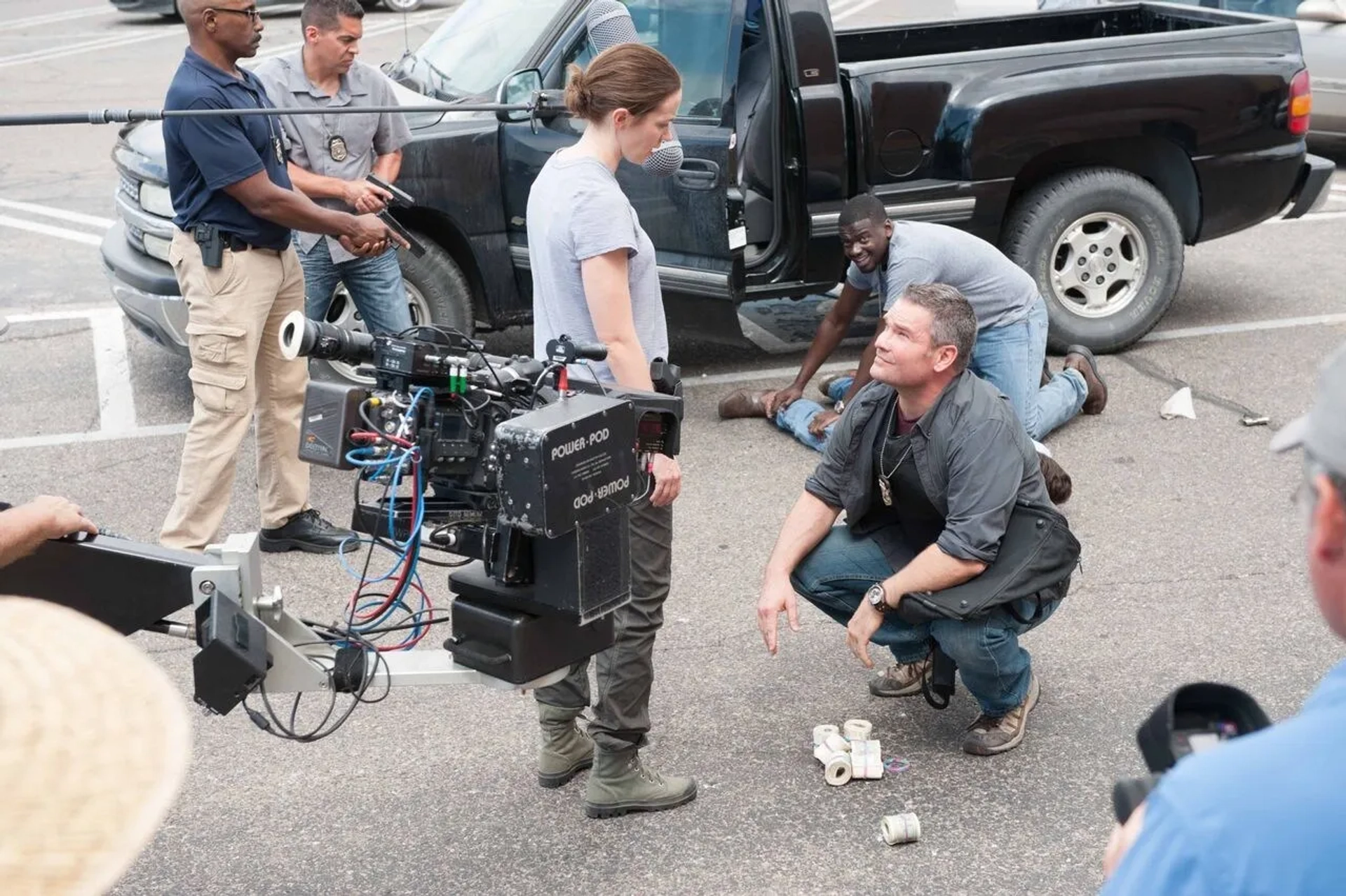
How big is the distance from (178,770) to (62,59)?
18172 millimetres

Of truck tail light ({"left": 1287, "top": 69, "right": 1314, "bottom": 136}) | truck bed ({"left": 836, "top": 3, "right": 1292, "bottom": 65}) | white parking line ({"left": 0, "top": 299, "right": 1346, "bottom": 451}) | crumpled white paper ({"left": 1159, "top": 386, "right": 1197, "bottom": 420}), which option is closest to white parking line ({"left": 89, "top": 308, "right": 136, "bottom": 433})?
white parking line ({"left": 0, "top": 299, "right": 1346, "bottom": 451})

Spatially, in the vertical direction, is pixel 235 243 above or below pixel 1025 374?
above

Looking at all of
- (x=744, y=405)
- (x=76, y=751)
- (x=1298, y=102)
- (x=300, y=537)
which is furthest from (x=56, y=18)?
(x=76, y=751)

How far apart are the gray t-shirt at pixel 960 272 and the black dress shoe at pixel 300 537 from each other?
7.63 feet

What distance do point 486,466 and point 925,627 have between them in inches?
59.6

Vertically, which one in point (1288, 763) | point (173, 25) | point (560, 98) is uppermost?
point (1288, 763)

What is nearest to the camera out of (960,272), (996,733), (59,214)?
(996,733)

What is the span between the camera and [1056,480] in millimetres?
5828

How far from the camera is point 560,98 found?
6.60m

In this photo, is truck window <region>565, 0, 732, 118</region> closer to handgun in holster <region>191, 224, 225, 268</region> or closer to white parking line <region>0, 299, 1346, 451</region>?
white parking line <region>0, 299, 1346, 451</region>

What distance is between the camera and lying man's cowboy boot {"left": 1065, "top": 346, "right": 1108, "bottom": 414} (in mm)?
6777

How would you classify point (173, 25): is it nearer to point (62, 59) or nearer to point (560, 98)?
point (62, 59)

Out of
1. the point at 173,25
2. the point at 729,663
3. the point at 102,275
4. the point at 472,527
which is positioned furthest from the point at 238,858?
the point at 173,25

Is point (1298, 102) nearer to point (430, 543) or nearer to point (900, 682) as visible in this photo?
point (900, 682)
